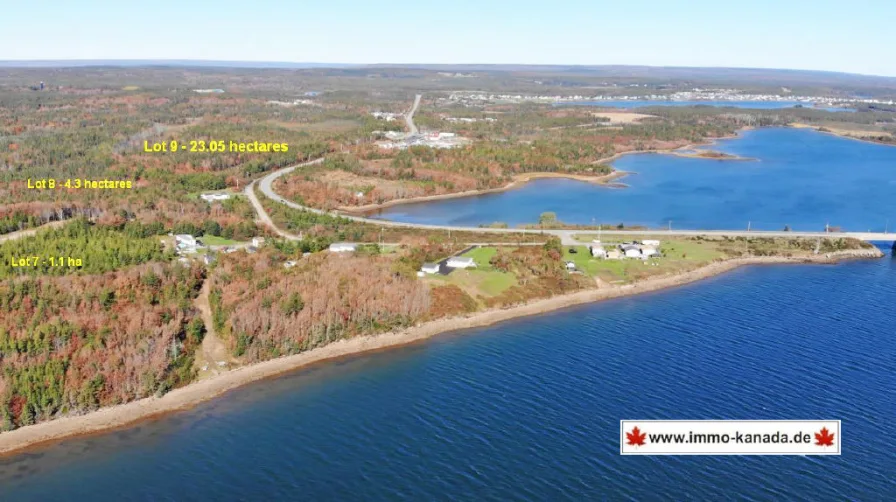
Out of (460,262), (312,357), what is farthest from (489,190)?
(312,357)

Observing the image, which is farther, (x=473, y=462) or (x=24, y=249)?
(x=24, y=249)

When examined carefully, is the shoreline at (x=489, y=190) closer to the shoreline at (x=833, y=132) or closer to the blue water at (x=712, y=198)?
the blue water at (x=712, y=198)

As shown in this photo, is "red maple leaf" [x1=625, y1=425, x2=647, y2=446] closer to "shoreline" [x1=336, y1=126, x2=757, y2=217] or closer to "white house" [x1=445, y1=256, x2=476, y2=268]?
"white house" [x1=445, y1=256, x2=476, y2=268]

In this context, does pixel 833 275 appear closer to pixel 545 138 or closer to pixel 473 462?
pixel 473 462

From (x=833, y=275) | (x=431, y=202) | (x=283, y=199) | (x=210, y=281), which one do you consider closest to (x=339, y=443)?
(x=210, y=281)

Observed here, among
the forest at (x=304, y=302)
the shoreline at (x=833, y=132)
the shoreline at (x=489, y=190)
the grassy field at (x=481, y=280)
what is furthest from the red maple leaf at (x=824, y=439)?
the shoreline at (x=833, y=132)

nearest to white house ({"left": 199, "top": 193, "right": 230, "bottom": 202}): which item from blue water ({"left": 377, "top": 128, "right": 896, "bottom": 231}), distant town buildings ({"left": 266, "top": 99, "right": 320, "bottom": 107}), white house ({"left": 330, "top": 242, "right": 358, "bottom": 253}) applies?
blue water ({"left": 377, "top": 128, "right": 896, "bottom": 231})

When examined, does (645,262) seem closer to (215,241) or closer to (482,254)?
(482,254)
